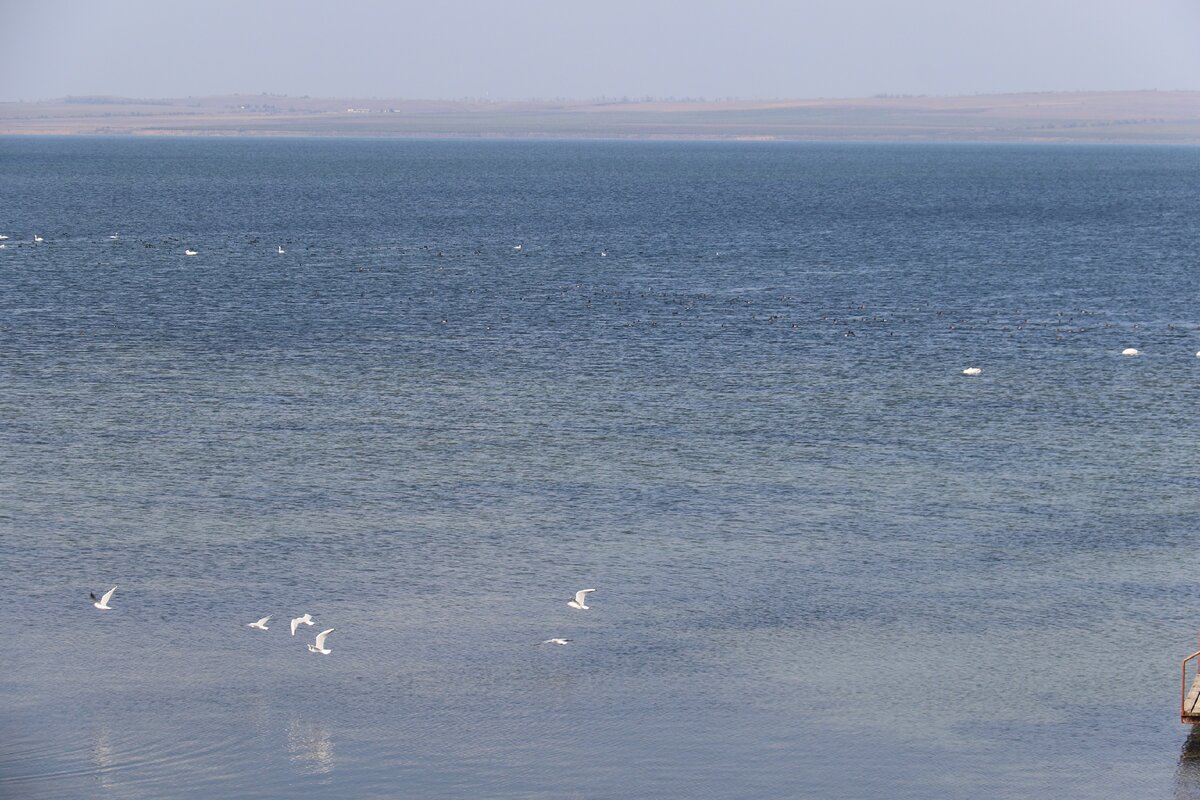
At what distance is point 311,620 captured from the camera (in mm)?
38500

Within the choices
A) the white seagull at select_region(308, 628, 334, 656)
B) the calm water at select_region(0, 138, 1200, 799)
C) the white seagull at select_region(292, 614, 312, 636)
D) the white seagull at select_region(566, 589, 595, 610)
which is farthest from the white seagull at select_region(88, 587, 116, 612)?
the white seagull at select_region(566, 589, 595, 610)

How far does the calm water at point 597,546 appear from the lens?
32375 mm

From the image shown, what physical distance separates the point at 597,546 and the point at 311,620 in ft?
32.5

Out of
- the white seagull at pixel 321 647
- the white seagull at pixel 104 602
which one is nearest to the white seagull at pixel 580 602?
the white seagull at pixel 321 647

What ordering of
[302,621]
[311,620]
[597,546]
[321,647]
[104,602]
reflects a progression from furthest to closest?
[597,546] < [104,602] < [311,620] < [302,621] < [321,647]

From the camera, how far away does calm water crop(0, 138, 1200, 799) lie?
3238 cm

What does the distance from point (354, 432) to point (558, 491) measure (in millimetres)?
11078

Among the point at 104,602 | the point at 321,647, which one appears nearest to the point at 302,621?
the point at 321,647

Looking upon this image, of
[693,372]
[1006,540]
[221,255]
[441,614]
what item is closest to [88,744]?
[441,614]

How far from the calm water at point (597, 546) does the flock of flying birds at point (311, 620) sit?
0.37m

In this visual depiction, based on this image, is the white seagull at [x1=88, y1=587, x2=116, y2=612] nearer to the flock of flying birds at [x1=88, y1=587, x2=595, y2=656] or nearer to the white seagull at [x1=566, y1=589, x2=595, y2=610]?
the flock of flying birds at [x1=88, y1=587, x2=595, y2=656]

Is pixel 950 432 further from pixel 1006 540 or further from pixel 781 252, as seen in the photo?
pixel 781 252

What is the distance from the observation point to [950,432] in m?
58.4

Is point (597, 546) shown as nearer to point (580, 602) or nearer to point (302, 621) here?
point (580, 602)
